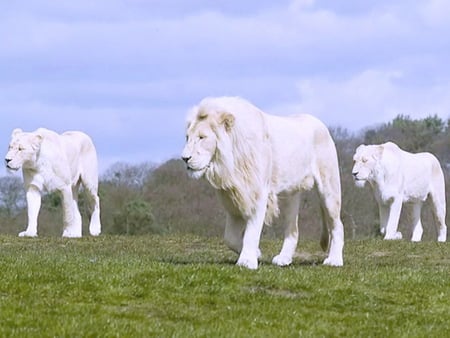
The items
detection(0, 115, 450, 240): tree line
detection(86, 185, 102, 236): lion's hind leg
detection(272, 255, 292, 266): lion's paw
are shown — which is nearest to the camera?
detection(272, 255, 292, 266): lion's paw

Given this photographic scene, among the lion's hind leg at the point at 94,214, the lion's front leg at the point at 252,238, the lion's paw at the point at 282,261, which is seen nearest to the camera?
the lion's front leg at the point at 252,238

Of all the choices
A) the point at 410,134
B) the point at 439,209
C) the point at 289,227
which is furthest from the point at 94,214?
the point at 410,134

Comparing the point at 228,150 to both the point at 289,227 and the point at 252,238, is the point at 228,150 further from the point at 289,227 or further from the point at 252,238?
the point at 289,227

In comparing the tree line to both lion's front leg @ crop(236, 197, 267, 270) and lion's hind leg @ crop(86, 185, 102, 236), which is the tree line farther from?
lion's front leg @ crop(236, 197, 267, 270)

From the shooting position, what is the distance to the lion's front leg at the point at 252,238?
45.7 feet

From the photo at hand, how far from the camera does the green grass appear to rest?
420 inches

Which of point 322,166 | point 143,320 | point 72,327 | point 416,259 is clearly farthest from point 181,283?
point 416,259

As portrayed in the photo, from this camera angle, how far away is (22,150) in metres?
23.3

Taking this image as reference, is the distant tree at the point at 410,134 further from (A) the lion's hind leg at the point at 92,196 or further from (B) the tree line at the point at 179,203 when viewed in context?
(A) the lion's hind leg at the point at 92,196

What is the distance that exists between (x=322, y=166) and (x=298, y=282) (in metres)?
3.20

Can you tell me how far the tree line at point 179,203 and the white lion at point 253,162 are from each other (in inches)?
1055

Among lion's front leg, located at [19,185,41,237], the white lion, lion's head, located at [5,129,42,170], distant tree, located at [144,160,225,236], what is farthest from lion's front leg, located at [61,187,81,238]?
distant tree, located at [144,160,225,236]

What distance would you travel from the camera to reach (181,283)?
1245 centimetres

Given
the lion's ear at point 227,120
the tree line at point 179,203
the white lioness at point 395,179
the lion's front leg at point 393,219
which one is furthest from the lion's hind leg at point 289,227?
the tree line at point 179,203
